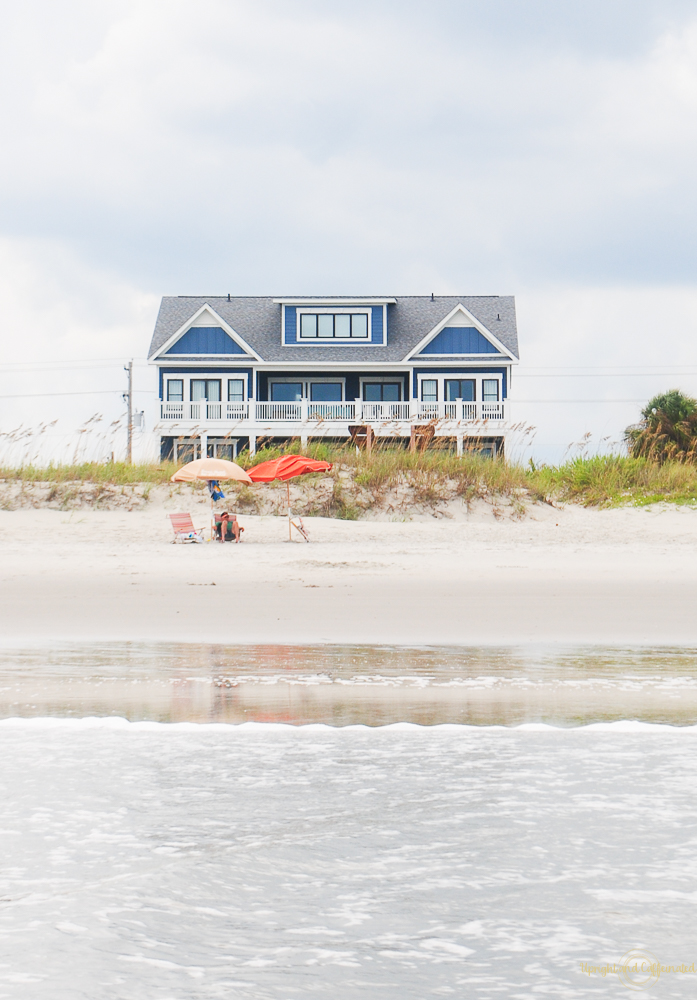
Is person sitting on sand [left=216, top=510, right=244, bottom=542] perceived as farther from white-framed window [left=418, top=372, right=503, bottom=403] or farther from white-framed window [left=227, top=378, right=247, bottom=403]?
white-framed window [left=227, top=378, right=247, bottom=403]

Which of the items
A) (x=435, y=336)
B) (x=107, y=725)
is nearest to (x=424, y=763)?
(x=107, y=725)

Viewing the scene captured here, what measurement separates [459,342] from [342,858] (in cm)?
3957

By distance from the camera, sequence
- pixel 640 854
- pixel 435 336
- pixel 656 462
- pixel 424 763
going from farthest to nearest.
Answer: pixel 435 336 → pixel 656 462 → pixel 424 763 → pixel 640 854

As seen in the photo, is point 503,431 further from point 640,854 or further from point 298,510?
point 640,854

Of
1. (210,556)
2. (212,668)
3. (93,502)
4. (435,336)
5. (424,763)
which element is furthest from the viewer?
(435,336)

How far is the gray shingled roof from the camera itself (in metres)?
42.3

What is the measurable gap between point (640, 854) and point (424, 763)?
4.36ft

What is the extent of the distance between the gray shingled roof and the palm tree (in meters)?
9.10

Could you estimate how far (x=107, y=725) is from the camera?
5.28 metres

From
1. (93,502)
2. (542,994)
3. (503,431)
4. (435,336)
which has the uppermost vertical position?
(435,336)

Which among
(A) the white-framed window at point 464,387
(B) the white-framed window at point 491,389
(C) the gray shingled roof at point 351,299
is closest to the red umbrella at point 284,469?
(C) the gray shingled roof at point 351,299

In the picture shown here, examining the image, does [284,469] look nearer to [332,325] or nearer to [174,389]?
[174,389]

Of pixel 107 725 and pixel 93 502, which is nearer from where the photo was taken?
pixel 107 725

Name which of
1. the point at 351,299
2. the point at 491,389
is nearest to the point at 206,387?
the point at 351,299
